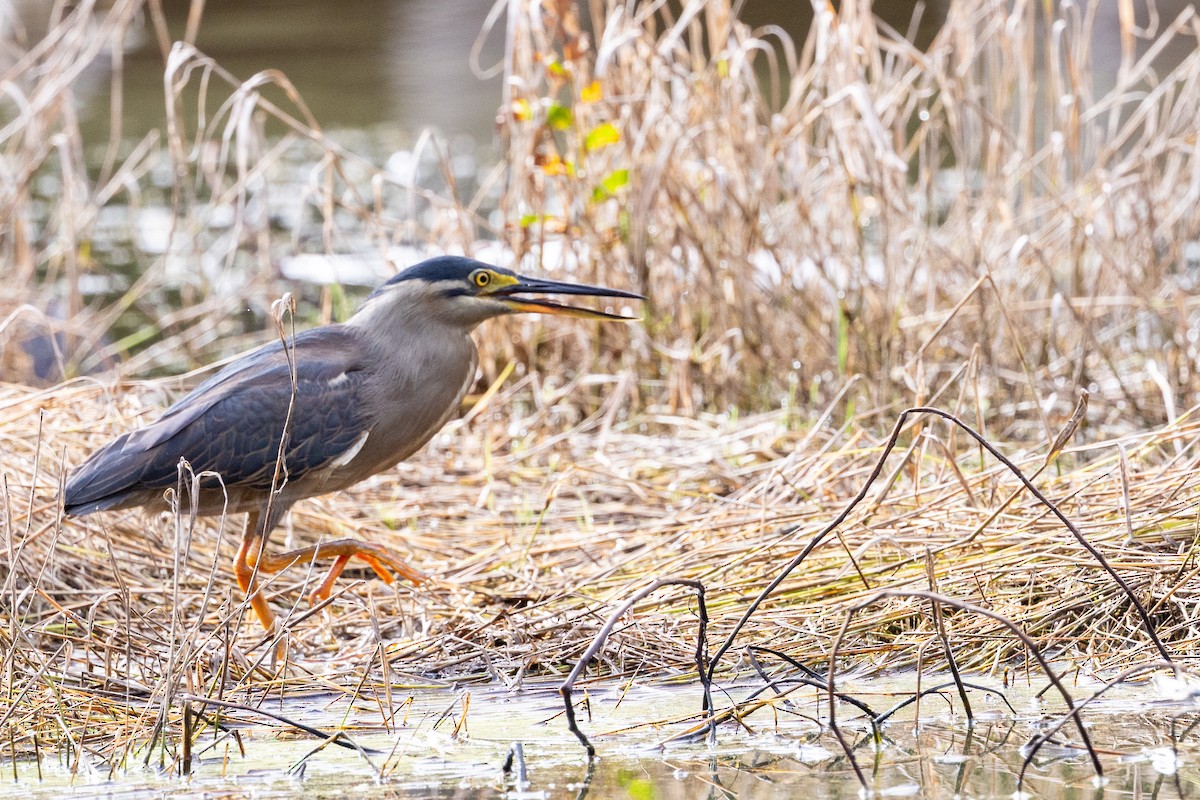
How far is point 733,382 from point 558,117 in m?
1.19

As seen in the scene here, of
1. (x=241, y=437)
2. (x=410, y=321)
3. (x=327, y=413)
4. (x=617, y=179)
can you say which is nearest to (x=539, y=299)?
(x=410, y=321)

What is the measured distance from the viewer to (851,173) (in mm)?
5379

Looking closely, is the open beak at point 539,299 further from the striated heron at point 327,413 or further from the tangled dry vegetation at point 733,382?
the tangled dry vegetation at point 733,382

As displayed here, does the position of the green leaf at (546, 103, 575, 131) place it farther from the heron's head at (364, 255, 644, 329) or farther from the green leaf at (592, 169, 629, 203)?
the heron's head at (364, 255, 644, 329)

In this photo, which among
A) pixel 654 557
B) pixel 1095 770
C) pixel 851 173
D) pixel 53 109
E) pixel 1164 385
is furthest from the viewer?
pixel 53 109

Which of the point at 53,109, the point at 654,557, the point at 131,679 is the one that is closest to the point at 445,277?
the point at 654,557

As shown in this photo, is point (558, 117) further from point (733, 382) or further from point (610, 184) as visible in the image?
point (733, 382)

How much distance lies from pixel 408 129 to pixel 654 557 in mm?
9115

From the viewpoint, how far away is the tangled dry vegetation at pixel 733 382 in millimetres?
3535

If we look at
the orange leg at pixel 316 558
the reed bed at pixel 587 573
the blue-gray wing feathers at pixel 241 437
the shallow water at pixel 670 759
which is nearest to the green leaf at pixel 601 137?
the reed bed at pixel 587 573

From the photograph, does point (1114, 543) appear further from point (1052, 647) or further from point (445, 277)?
point (445, 277)

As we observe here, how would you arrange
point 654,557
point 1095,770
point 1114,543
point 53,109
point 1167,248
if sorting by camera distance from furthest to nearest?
point 53,109, point 1167,248, point 654,557, point 1114,543, point 1095,770

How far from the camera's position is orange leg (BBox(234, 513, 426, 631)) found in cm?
383

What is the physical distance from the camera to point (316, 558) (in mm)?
3910
